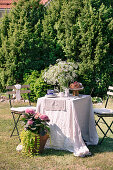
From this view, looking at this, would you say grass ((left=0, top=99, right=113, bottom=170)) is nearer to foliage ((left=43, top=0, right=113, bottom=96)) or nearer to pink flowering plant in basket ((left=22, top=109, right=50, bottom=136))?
pink flowering plant in basket ((left=22, top=109, right=50, bottom=136))

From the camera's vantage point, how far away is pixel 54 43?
11.4 metres

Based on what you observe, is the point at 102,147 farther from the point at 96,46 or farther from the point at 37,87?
the point at 96,46

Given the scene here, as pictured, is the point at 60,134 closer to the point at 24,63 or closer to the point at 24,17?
A: the point at 24,63

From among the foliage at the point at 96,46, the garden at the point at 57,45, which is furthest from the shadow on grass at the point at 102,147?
the foliage at the point at 96,46

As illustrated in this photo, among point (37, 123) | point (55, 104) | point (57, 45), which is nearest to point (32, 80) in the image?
point (57, 45)

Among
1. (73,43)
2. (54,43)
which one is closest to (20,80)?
(54,43)

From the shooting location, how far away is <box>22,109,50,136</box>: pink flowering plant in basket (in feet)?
15.6

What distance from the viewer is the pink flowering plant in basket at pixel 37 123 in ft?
15.6

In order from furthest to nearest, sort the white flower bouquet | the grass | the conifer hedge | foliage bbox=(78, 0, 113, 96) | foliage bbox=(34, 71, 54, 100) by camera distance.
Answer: the conifer hedge → foliage bbox=(78, 0, 113, 96) → foliage bbox=(34, 71, 54, 100) → the white flower bouquet → the grass

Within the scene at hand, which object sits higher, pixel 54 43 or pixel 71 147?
pixel 54 43

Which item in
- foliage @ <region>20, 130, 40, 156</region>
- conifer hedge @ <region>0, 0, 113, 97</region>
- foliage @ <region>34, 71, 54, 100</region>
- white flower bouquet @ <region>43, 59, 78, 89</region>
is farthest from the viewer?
conifer hedge @ <region>0, 0, 113, 97</region>

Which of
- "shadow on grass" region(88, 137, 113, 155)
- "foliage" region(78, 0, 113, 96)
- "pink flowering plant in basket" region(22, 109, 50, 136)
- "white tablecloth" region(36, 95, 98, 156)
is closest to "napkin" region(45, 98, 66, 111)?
"white tablecloth" region(36, 95, 98, 156)

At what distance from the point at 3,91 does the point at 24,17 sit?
3.52 metres

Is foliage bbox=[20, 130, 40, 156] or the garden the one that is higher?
the garden
